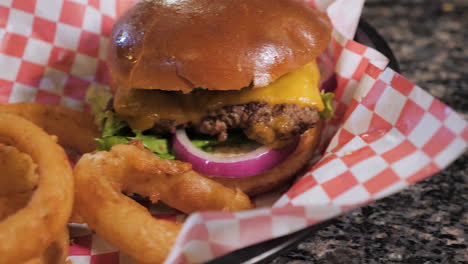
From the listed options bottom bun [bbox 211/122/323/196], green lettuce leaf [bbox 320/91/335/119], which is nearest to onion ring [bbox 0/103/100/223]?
bottom bun [bbox 211/122/323/196]

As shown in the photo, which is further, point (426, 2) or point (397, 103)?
point (426, 2)

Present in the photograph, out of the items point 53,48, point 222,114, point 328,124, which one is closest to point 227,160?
point 222,114

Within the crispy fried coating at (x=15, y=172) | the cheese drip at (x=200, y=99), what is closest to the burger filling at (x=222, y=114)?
the cheese drip at (x=200, y=99)

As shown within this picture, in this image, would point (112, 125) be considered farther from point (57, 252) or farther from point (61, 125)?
point (57, 252)

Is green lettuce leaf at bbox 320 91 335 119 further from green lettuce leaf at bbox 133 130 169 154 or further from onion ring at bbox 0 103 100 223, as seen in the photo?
onion ring at bbox 0 103 100 223

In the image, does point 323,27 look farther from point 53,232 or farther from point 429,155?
point 53,232

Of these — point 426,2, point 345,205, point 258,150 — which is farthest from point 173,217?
point 426,2
